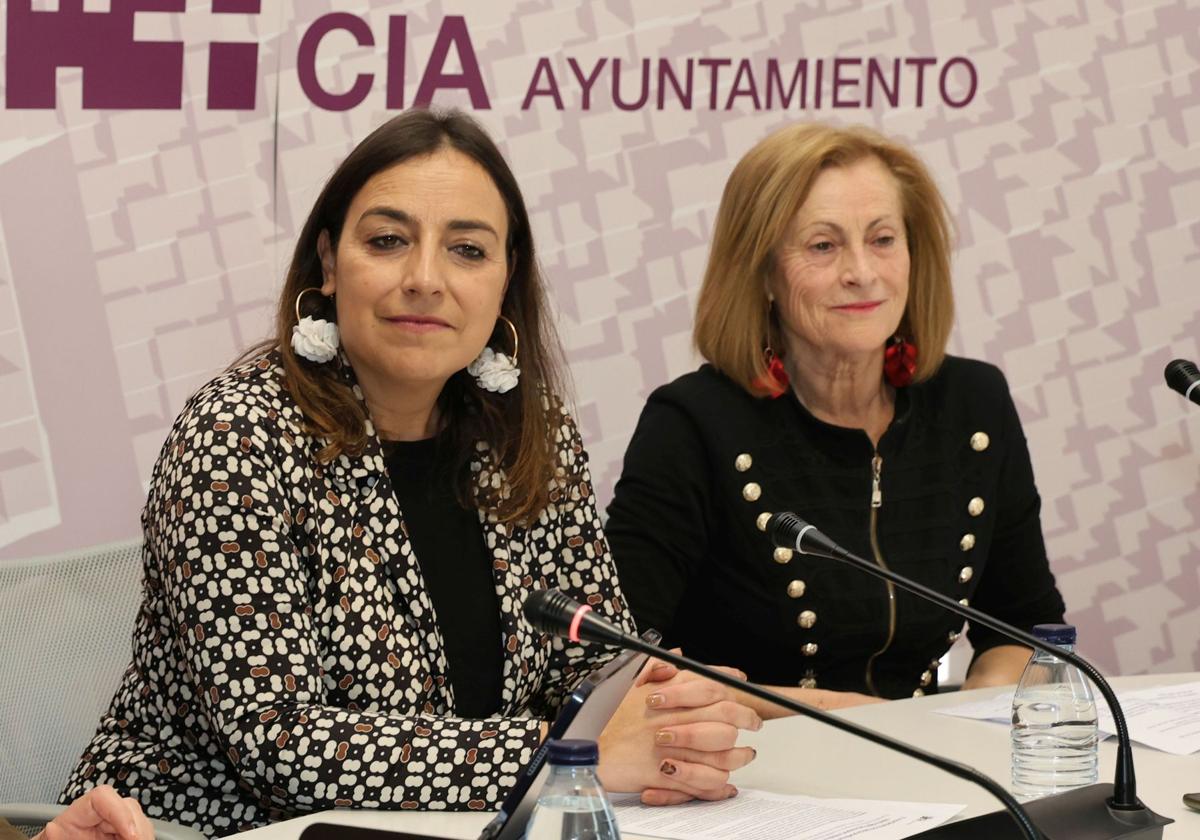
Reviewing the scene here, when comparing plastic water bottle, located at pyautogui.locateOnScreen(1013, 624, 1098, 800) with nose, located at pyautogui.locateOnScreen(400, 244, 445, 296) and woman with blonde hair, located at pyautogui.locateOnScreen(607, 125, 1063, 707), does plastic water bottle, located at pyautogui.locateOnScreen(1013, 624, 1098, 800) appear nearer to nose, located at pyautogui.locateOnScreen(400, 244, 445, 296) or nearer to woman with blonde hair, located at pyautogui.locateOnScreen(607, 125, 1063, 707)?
woman with blonde hair, located at pyautogui.locateOnScreen(607, 125, 1063, 707)

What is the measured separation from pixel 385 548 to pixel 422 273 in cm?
38

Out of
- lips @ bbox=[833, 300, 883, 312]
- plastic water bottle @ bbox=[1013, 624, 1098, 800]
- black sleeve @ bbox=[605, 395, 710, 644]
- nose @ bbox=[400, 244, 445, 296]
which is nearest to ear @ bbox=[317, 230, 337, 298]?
nose @ bbox=[400, 244, 445, 296]

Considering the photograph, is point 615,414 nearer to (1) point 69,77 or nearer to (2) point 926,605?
(2) point 926,605

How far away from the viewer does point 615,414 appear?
3.33 m

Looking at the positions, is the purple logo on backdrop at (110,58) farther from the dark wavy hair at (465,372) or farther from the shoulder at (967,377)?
the shoulder at (967,377)

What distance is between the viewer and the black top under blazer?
268 centimetres

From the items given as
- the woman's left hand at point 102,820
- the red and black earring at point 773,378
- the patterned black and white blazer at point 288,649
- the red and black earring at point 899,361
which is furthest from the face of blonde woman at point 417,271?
the red and black earring at point 899,361

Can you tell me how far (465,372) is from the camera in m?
2.36

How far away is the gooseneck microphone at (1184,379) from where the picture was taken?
212 centimetres

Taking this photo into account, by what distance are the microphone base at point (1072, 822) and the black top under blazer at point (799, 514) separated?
3.92 feet

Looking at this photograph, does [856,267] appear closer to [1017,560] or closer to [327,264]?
[1017,560]

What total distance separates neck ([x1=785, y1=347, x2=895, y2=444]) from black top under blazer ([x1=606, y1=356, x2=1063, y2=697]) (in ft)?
0.15

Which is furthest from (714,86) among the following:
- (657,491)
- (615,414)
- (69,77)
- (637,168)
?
(69,77)

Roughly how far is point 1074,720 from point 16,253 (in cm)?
196
